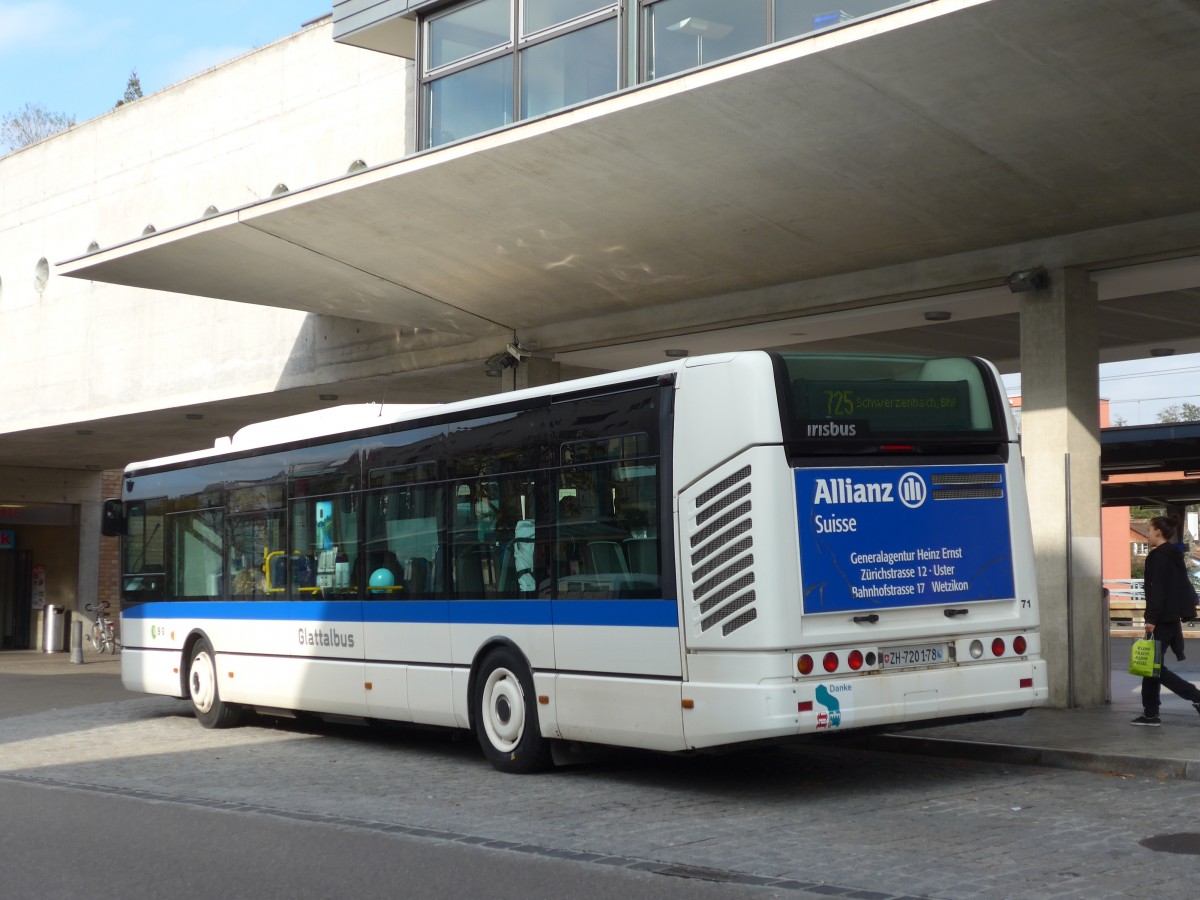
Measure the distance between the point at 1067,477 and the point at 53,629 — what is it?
29166 mm

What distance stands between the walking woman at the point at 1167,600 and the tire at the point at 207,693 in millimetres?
8892

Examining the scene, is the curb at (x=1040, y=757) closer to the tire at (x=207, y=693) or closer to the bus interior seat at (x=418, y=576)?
the bus interior seat at (x=418, y=576)

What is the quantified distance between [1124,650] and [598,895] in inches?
950

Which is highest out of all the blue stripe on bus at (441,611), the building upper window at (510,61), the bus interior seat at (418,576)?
the building upper window at (510,61)

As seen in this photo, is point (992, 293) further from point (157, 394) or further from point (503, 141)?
point (157, 394)

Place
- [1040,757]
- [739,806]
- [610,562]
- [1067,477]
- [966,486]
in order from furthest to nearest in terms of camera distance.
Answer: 1. [1067,477]
2. [1040,757]
3. [610,562]
4. [966,486]
5. [739,806]

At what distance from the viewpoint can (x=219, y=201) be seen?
Result: 941 inches

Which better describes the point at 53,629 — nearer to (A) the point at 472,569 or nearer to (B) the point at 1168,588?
(A) the point at 472,569

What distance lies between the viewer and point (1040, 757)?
10.8 metres

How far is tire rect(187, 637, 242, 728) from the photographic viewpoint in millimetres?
15445

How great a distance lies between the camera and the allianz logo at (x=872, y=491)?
9.57 m

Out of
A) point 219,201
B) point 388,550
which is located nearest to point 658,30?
point 388,550

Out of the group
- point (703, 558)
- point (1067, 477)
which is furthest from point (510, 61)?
point (703, 558)

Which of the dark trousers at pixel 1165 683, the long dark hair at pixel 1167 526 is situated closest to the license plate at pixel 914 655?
the dark trousers at pixel 1165 683
